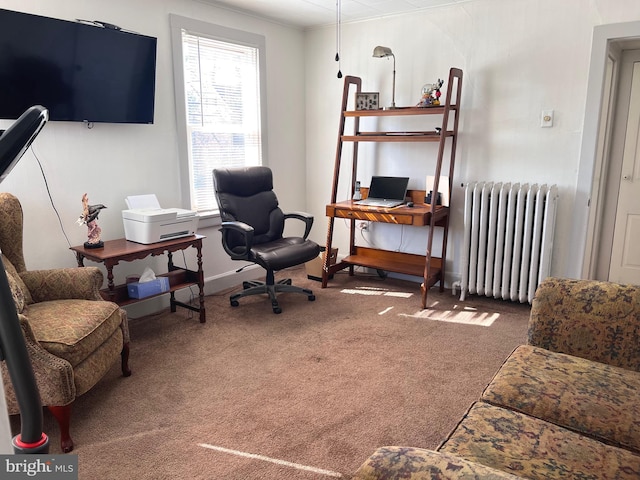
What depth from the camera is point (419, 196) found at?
413 centimetres

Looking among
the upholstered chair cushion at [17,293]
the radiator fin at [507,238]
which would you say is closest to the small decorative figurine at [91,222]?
the upholstered chair cushion at [17,293]

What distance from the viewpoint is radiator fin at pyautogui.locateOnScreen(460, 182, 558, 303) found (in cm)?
348

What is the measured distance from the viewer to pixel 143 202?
10.8 feet

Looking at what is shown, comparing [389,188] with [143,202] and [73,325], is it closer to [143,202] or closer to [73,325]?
[143,202]

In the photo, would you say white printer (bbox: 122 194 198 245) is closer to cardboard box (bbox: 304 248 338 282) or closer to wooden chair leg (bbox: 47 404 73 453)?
wooden chair leg (bbox: 47 404 73 453)

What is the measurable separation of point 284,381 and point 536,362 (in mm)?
1333

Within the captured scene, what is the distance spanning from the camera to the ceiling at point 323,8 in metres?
3.71

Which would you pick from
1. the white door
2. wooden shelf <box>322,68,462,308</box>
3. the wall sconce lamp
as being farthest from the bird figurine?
the white door

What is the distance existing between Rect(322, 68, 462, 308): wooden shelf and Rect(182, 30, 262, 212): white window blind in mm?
840

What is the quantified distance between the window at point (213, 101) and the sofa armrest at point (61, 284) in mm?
1304

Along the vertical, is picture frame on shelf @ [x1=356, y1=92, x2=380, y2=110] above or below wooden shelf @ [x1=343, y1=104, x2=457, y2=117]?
above

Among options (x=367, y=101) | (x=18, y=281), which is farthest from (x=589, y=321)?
(x=367, y=101)

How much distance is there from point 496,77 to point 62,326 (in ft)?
11.3

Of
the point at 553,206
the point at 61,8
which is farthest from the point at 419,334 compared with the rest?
the point at 61,8
